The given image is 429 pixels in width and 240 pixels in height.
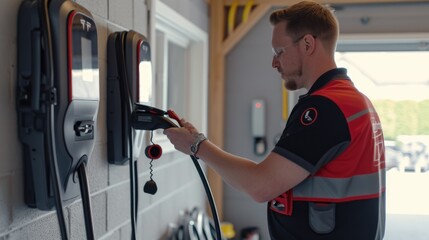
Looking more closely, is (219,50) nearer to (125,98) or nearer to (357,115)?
(125,98)

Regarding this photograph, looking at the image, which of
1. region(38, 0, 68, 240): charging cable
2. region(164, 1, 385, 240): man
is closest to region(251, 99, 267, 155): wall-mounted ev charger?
region(164, 1, 385, 240): man

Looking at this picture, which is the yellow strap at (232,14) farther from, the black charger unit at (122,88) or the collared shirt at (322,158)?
the collared shirt at (322,158)

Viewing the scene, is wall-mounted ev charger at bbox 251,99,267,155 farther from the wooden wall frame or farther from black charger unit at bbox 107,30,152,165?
black charger unit at bbox 107,30,152,165

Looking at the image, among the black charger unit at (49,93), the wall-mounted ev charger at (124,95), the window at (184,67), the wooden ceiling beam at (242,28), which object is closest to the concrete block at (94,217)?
the wall-mounted ev charger at (124,95)

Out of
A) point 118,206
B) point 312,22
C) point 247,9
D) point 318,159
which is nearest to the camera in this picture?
point 318,159

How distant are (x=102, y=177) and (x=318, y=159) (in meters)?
0.95

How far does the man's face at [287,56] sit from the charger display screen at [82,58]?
2.13ft

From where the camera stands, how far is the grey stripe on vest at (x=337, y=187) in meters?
1.51

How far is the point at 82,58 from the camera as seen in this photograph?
4.90ft

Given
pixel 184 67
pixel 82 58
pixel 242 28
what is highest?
pixel 242 28

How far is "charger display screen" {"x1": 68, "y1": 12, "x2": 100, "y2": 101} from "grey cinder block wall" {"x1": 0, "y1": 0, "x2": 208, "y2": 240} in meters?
0.16

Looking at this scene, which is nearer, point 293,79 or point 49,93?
point 49,93

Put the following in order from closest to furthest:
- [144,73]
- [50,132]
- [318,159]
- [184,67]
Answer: [50,132], [318,159], [144,73], [184,67]

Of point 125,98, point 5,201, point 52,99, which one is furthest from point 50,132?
point 125,98
